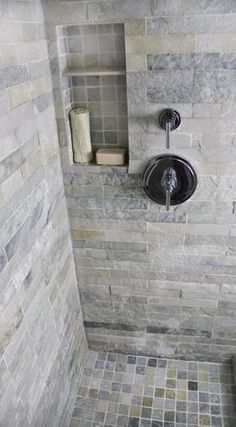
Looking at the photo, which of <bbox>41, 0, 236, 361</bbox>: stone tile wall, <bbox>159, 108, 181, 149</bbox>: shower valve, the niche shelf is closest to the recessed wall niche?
the niche shelf

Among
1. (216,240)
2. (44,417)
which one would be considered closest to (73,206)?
(216,240)

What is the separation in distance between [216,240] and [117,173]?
55 centimetres

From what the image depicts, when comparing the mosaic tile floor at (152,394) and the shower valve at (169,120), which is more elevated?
the shower valve at (169,120)

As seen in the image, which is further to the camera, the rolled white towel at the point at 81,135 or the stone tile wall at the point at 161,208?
the rolled white towel at the point at 81,135

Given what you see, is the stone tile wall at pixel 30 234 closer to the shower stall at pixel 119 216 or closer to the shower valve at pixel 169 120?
the shower stall at pixel 119 216

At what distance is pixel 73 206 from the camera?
65.0 inches

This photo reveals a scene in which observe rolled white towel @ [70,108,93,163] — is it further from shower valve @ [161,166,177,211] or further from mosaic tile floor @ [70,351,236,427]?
mosaic tile floor @ [70,351,236,427]

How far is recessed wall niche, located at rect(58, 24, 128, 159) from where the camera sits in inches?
55.3

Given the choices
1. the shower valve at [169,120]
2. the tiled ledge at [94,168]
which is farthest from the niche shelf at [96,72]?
the tiled ledge at [94,168]

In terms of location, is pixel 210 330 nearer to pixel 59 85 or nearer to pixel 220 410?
pixel 220 410

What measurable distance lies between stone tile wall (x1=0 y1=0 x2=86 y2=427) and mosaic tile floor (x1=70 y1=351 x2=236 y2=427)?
21 cm

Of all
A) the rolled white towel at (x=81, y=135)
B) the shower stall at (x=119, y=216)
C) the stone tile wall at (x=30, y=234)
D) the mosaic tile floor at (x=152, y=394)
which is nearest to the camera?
the stone tile wall at (x=30, y=234)

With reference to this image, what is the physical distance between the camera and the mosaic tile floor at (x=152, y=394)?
5.67 feet

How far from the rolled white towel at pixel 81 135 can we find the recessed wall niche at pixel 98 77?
0.05 meters
